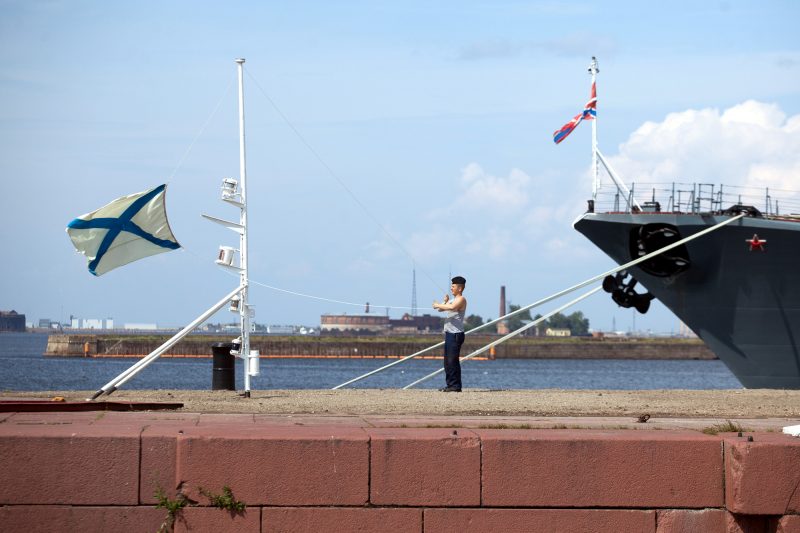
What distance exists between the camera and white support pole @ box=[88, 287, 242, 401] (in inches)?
442

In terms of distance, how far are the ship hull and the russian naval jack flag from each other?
6.68ft

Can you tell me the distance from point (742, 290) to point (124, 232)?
42.6 ft

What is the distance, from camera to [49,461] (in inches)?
277

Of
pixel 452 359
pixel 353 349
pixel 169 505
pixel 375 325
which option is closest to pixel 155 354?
pixel 452 359

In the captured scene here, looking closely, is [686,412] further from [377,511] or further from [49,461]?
[49,461]

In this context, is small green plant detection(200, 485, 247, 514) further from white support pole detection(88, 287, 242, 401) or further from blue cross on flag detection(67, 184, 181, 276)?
blue cross on flag detection(67, 184, 181, 276)

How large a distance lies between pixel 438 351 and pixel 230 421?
8388 cm

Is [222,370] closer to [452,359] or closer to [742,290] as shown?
[452,359]

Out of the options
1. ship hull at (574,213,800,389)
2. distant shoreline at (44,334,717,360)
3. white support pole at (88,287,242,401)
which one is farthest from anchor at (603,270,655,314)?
distant shoreline at (44,334,717,360)

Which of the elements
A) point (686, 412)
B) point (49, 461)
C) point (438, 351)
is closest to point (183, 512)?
point (49, 461)

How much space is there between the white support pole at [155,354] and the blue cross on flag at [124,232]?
0.95 meters

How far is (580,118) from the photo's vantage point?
22.8 metres

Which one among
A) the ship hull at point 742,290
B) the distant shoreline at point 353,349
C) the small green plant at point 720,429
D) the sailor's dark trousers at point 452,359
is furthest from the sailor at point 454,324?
the distant shoreline at point 353,349

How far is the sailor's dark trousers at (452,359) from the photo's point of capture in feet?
42.4
